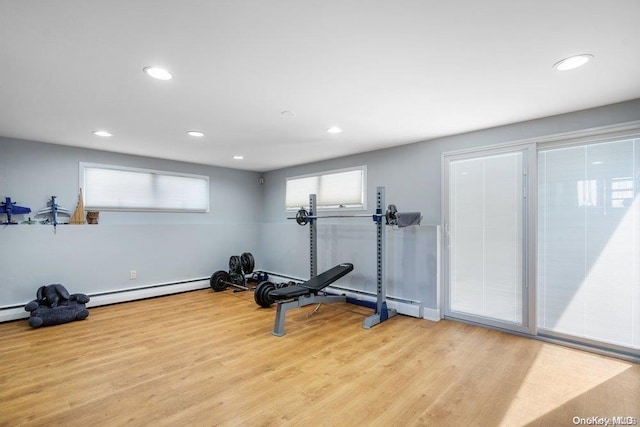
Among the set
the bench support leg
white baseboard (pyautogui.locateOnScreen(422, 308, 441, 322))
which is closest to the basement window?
the bench support leg

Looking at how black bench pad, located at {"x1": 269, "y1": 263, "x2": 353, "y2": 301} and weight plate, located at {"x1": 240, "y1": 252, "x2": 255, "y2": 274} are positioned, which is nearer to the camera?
black bench pad, located at {"x1": 269, "y1": 263, "x2": 353, "y2": 301}

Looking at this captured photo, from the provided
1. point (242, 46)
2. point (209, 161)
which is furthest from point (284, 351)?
point (209, 161)

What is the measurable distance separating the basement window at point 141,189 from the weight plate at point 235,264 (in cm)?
104

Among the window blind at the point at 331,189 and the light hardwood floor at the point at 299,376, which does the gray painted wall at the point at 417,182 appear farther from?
the light hardwood floor at the point at 299,376

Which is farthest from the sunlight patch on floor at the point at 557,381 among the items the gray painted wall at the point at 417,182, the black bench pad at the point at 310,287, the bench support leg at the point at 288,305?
the black bench pad at the point at 310,287

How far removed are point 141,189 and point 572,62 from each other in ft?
17.8

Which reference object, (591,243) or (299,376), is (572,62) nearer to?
(591,243)

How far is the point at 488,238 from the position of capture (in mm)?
3504

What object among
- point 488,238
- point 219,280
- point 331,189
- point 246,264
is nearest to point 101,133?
point 219,280

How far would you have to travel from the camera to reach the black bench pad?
11.8ft

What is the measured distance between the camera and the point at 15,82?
7.46ft

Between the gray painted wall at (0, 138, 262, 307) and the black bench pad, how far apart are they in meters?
2.33

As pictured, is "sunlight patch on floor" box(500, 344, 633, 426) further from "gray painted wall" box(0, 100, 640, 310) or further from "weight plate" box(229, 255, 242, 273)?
"weight plate" box(229, 255, 242, 273)

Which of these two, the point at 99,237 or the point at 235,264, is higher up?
the point at 99,237
